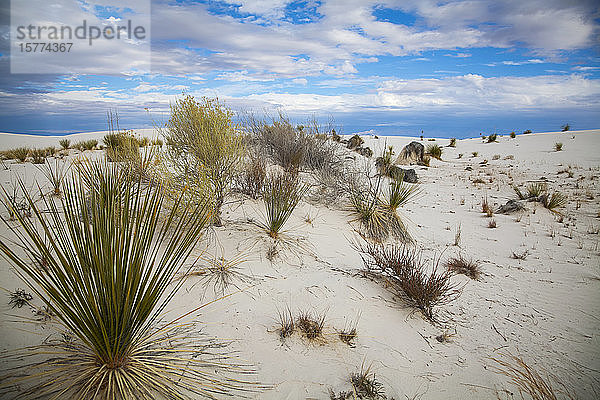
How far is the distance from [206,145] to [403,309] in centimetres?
391

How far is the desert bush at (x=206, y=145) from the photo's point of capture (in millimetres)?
5188

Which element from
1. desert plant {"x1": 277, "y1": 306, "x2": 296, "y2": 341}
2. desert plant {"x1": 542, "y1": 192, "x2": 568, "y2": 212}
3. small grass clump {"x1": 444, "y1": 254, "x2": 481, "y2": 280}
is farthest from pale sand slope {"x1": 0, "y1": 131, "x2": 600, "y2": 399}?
desert plant {"x1": 542, "y1": 192, "x2": 568, "y2": 212}

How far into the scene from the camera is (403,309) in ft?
11.8

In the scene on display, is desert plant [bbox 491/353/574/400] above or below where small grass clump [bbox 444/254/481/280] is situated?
below

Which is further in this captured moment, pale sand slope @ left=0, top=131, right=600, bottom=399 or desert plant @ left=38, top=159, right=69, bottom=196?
desert plant @ left=38, top=159, right=69, bottom=196

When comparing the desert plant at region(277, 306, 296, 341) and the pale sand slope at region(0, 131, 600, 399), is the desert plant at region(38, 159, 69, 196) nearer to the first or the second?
the pale sand slope at region(0, 131, 600, 399)

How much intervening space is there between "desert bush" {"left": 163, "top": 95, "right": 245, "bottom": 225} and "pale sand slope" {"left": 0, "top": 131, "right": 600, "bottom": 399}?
27.6 inches

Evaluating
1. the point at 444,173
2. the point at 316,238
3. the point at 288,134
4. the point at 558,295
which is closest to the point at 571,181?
the point at 444,173

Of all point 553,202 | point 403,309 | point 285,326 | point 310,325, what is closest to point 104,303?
point 285,326

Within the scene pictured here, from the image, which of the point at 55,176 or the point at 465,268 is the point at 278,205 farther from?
the point at 55,176

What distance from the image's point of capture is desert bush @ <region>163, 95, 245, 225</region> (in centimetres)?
519

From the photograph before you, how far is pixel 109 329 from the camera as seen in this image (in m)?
1.95

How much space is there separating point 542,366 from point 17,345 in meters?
4.45

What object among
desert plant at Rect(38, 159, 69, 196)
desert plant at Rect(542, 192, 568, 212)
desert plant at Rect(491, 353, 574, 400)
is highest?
desert plant at Rect(38, 159, 69, 196)
